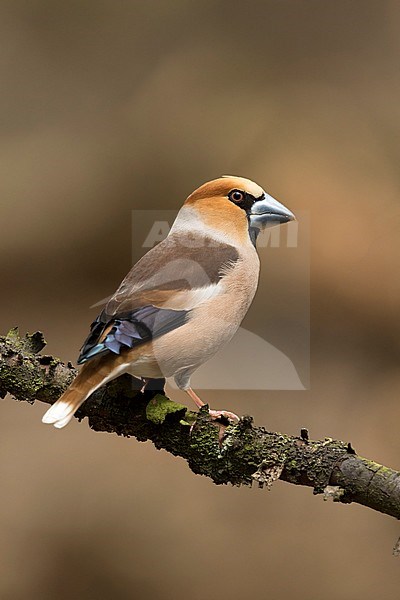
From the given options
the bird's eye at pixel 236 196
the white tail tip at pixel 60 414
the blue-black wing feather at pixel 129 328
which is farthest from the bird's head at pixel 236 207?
the white tail tip at pixel 60 414

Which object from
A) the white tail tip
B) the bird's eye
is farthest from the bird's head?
the white tail tip

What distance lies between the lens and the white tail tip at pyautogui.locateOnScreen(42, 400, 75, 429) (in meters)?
1.03

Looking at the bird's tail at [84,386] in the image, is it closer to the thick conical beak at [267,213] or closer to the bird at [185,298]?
the bird at [185,298]

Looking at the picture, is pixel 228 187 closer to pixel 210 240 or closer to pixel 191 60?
pixel 210 240

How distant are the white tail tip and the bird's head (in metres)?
0.29

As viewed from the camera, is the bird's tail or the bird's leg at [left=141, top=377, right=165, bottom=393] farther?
the bird's leg at [left=141, top=377, right=165, bottom=393]

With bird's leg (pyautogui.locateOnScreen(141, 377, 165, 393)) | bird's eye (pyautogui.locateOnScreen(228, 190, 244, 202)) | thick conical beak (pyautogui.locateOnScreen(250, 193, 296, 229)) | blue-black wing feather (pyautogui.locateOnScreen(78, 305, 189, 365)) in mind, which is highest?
bird's eye (pyautogui.locateOnScreen(228, 190, 244, 202))

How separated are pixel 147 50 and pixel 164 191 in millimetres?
355

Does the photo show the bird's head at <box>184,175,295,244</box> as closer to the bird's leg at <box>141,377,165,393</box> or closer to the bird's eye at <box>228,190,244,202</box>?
the bird's eye at <box>228,190,244,202</box>

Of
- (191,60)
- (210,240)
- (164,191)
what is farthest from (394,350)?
(210,240)

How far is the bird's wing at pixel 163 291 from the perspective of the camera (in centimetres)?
108

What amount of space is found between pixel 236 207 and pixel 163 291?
0.14 m

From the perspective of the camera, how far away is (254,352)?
147 cm

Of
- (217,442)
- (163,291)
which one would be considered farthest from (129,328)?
(217,442)
